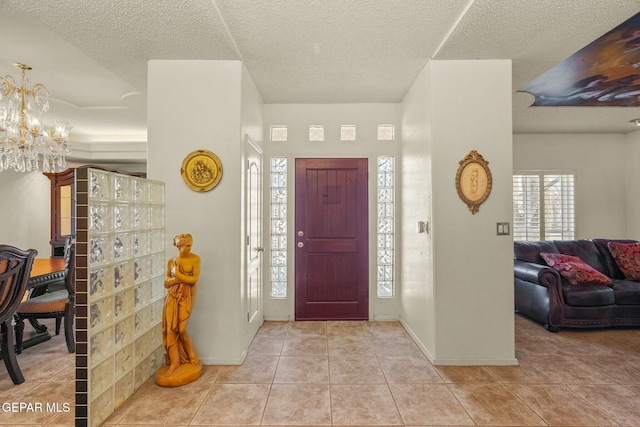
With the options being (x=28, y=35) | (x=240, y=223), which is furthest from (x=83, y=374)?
(x=28, y=35)

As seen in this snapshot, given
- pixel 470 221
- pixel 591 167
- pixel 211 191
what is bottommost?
pixel 470 221

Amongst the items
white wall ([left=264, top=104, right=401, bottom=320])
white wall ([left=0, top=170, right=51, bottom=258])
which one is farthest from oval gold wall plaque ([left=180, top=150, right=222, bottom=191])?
white wall ([left=0, top=170, right=51, bottom=258])

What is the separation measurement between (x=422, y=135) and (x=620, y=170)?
14.5ft

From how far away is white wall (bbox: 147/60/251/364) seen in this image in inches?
112

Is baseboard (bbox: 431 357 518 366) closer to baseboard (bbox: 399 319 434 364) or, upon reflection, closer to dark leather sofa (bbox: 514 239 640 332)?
baseboard (bbox: 399 319 434 364)

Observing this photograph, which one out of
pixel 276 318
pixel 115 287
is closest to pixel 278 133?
pixel 276 318

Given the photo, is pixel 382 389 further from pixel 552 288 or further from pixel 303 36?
pixel 303 36

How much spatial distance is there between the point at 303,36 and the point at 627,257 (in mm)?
4628

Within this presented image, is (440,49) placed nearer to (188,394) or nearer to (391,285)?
(391,285)

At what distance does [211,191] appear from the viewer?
285cm

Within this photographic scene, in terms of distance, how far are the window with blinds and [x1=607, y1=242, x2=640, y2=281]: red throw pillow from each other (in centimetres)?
99

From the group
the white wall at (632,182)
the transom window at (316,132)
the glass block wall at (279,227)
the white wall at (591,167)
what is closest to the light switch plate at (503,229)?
the transom window at (316,132)

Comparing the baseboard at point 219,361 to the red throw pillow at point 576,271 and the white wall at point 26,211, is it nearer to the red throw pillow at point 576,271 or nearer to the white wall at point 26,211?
the red throw pillow at point 576,271

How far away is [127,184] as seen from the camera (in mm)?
2357
